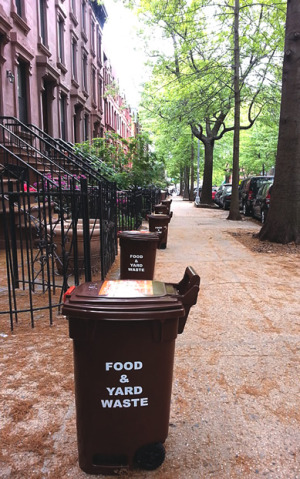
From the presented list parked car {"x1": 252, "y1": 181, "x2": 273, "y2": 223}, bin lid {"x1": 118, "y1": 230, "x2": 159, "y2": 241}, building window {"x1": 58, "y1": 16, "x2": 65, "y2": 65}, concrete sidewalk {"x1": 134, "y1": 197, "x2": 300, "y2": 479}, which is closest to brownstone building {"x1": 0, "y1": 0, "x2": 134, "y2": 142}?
building window {"x1": 58, "y1": 16, "x2": 65, "y2": 65}

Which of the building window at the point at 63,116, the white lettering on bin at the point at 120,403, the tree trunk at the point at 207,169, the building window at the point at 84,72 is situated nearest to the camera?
the white lettering on bin at the point at 120,403

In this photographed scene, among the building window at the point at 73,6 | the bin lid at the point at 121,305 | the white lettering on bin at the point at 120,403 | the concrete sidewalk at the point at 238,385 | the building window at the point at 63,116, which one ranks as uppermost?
the building window at the point at 73,6

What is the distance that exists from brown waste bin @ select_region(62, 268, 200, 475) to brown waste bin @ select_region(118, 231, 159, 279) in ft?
9.87

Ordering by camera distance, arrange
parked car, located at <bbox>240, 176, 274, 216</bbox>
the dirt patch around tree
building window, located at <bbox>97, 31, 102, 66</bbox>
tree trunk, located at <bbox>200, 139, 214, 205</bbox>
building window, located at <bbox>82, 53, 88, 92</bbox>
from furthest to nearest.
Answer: building window, located at <bbox>97, 31, 102, 66</bbox>
tree trunk, located at <bbox>200, 139, 214, 205</bbox>
building window, located at <bbox>82, 53, 88, 92</bbox>
parked car, located at <bbox>240, 176, 274, 216</bbox>
the dirt patch around tree

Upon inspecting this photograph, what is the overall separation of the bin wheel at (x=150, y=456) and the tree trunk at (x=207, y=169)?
24.6 metres

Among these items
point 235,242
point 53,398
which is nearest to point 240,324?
point 53,398

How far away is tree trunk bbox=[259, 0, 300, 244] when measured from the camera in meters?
9.34

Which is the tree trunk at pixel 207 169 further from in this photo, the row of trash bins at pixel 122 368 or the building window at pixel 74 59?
the row of trash bins at pixel 122 368

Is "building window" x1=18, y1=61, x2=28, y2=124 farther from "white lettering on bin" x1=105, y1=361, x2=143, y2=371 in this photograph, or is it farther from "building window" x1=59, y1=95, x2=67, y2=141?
"white lettering on bin" x1=105, y1=361, x2=143, y2=371

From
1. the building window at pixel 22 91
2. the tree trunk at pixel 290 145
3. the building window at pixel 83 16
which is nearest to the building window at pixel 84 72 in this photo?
the building window at pixel 83 16

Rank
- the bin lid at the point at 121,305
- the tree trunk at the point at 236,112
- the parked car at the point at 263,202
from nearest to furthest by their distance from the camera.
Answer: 1. the bin lid at the point at 121,305
2. the parked car at the point at 263,202
3. the tree trunk at the point at 236,112

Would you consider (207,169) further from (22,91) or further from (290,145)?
(290,145)

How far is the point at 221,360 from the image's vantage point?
3.50 m

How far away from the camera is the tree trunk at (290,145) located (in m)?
9.34
